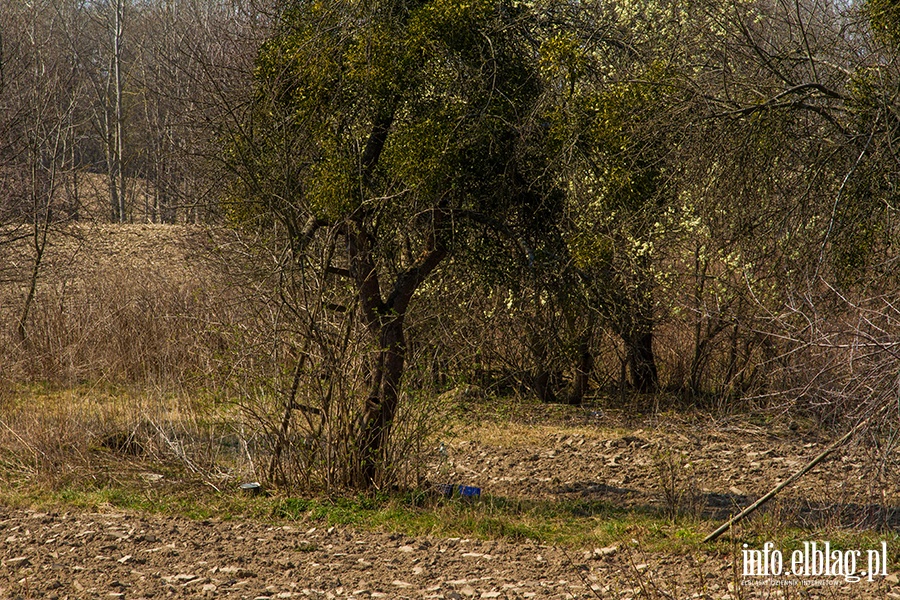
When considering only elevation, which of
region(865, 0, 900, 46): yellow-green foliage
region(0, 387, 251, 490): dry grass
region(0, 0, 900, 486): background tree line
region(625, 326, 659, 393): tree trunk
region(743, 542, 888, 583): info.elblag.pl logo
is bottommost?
region(743, 542, 888, 583): info.elblag.pl logo

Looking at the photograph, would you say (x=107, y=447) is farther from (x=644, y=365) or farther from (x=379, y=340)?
(x=644, y=365)

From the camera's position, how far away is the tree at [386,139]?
255 inches

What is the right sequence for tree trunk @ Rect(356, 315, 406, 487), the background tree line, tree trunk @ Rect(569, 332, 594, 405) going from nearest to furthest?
1. the background tree line
2. tree trunk @ Rect(356, 315, 406, 487)
3. tree trunk @ Rect(569, 332, 594, 405)

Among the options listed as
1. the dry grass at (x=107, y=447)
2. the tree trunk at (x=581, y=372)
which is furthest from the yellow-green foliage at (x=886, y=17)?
the tree trunk at (x=581, y=372)

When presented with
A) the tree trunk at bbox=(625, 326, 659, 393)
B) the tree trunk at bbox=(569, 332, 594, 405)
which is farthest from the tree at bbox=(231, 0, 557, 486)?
the tree trunk at bbox=(625, 326, 659, 393)

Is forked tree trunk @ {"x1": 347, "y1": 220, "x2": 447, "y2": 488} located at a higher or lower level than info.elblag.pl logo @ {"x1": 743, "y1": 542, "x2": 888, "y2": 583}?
higher

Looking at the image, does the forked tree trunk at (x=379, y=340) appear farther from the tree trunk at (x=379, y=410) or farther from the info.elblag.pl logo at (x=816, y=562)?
the info.elblag.pl logo at (x=816, y=562)

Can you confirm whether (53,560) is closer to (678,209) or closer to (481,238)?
(481,238)

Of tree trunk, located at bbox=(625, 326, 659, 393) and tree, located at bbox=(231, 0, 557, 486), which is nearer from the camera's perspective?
tree, located at bbox=(231, 0, 557, 486)

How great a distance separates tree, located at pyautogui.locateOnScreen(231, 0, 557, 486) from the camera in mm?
6488

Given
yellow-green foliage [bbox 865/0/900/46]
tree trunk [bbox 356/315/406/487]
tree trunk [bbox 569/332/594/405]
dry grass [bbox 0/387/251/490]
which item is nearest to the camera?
yellow-green foliage [bbox 865/0/900/46]

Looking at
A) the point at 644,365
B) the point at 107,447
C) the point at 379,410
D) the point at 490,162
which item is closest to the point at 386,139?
the point at 490,162

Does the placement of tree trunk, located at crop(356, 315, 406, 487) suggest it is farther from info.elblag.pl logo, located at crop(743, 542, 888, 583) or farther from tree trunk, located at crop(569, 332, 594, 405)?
tree trunk, located at crop(569, 332, 594, 405)

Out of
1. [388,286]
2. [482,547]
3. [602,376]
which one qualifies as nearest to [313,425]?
[482,547]
